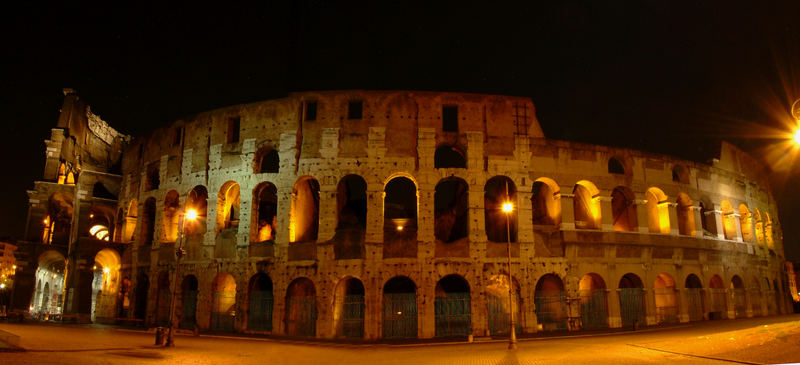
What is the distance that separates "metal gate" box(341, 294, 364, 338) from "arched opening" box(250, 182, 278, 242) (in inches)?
189

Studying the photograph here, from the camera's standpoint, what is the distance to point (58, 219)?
3691 cm

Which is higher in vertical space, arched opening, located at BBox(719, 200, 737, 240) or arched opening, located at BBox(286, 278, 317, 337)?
arched opening, located at BBox(719, 200, 737, 240)

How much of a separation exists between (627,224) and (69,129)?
34008mm

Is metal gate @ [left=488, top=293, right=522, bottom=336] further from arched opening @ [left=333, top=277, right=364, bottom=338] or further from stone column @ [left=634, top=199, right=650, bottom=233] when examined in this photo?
stone column @ [left=634, top=199, right=650, bottom=233]

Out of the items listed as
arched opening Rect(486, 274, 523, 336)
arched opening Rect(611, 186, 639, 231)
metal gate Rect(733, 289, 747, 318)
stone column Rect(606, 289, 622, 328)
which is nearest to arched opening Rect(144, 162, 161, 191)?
arched opening Rect(486, 274, 523, 336)

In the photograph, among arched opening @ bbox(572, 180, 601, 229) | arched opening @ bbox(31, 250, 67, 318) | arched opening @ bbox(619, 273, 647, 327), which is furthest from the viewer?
arched opening @ bbox(31, 250, 67, 318)

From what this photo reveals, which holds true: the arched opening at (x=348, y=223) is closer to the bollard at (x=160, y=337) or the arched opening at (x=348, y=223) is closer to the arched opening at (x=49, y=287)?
the bollard at (x=160, y=337)

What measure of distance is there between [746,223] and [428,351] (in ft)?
87.4

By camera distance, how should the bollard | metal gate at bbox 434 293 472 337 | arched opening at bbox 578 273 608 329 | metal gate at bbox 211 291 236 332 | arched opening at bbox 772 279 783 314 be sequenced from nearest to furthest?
the bollard
metal gate at bbox 434 293 472 337
arched opening at bbox 578 273 608 329
metal gate at bbox 211 291 236 332
arched opening at bbox 772 279 783 314

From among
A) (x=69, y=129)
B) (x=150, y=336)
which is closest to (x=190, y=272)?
(x=150, y=336)

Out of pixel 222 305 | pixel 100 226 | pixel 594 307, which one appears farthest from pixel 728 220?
pixel 100 226

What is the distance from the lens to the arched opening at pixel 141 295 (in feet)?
91.1

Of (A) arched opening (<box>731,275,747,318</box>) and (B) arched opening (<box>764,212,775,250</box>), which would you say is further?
(B) arched opening (<box>764,212,775,250</box>)

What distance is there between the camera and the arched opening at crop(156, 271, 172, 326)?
26.5m
